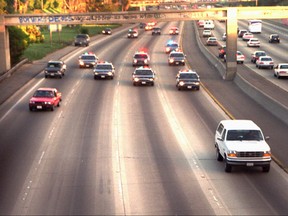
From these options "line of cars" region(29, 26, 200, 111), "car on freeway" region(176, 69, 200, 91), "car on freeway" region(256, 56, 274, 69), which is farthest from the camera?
"car on freeway" region(256, 56, 274, 69)

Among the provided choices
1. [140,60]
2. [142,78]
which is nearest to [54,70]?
[142,78]

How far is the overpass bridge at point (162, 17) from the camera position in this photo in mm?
66188

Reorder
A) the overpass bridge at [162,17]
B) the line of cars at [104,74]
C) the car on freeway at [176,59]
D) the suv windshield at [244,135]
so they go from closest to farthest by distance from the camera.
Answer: the suv windshield at [244,135] < the line of cars at [104,74] < the overpass bridge at [162,17] < the car on freeway at [176,59]

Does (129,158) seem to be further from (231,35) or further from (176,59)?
(176,59)

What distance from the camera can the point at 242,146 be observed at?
28000 millimetres

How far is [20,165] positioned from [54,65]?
1431 inches

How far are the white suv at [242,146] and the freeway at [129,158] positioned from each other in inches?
23.5

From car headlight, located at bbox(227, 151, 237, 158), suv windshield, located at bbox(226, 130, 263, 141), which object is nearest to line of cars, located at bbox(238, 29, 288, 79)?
suv windshield, located at bbox(226, 130, 263, 141)

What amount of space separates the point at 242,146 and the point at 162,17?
40744 mm

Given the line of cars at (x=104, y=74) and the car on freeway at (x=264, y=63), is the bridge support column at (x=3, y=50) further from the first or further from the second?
the car on freeway at (x=264, y=63)

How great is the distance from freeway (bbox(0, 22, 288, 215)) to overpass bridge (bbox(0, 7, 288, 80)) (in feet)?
29.5

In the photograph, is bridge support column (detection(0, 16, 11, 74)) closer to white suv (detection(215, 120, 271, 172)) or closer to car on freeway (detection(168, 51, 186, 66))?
car on freeway (detection(168, 51, 186, 66))

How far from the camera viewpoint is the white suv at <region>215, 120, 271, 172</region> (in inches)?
1087

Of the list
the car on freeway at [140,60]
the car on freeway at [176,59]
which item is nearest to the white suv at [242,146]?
the car on freeway at [140,60]
